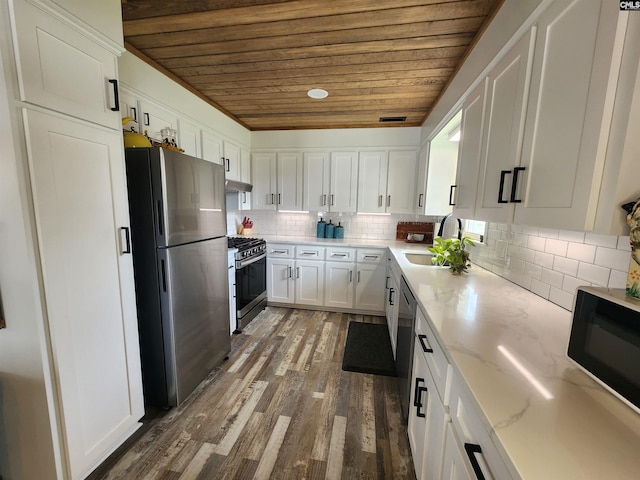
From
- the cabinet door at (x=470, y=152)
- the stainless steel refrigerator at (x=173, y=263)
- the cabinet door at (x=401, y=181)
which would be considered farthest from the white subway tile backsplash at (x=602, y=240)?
the cabinet door at (x=401, y=181)

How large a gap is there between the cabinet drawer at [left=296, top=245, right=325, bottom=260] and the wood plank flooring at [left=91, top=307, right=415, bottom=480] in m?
1.25

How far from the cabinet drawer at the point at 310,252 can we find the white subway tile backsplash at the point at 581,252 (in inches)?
95.9

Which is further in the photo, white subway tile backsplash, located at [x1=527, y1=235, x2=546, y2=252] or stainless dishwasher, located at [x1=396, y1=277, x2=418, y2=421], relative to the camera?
stainless dishwasher, located at [x1=396, y1=277, x2=418, y2=421]

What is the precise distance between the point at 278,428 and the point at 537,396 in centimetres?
153

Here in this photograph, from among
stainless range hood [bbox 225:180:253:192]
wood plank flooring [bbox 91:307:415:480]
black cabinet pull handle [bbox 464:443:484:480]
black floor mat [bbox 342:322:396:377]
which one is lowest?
wood plank flooring [bbox 91:307:415:480]

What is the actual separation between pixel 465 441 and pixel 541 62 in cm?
135

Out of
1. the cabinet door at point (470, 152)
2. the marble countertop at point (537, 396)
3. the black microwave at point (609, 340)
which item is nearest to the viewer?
the marble countertop at point (537, 396)

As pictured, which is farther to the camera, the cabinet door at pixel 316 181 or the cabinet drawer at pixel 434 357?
the cabinet door at pixel 316 181

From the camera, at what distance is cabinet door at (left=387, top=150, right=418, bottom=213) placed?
3385mm

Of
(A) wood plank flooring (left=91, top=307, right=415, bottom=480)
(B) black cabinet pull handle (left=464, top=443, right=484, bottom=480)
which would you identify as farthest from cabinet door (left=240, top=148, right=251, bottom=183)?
(B) black cabinet pull handle (left=464, top=443, right=484, bottom=480)

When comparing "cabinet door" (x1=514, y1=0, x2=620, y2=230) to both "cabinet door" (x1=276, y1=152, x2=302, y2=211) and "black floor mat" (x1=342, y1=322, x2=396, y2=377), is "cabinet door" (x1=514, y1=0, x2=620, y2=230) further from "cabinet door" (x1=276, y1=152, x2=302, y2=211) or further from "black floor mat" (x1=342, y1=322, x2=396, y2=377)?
"cabinet door" (x1=276, y1=152, x2=302, y2=211)

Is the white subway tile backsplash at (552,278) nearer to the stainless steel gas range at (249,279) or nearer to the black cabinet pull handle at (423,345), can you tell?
the black cabinet pull handle at (423,345)

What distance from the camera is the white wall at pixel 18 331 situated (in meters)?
0.97

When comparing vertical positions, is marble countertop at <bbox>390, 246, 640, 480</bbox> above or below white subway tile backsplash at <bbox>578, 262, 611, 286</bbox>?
below
